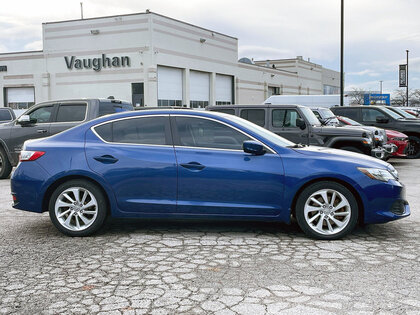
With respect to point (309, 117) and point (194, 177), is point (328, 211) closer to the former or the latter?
point (194, 177)

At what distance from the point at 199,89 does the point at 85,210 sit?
38.5 metres

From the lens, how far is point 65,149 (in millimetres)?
6281

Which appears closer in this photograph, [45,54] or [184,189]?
[184,189]

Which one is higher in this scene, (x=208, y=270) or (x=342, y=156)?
(x=342, y=156)

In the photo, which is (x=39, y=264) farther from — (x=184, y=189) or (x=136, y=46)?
(x=136, y=46)

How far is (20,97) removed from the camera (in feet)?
143

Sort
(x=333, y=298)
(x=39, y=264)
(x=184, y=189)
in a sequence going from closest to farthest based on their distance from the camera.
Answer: (x=333, y=298) → (x=39, y=264) → (x=184, y=189)

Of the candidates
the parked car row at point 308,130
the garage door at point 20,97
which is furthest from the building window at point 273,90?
the parked car row at point 308,130

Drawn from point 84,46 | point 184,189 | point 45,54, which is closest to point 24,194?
point 184,189

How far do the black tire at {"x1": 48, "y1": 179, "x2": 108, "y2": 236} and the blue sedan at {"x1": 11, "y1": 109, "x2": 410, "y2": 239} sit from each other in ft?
0.04

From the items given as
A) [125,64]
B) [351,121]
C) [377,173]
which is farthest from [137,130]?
[125,64]

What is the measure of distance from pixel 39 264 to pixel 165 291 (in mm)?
1540

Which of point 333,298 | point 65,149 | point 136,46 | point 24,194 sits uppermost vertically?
point 136,46

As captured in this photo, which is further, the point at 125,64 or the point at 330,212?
the point at 125,64
